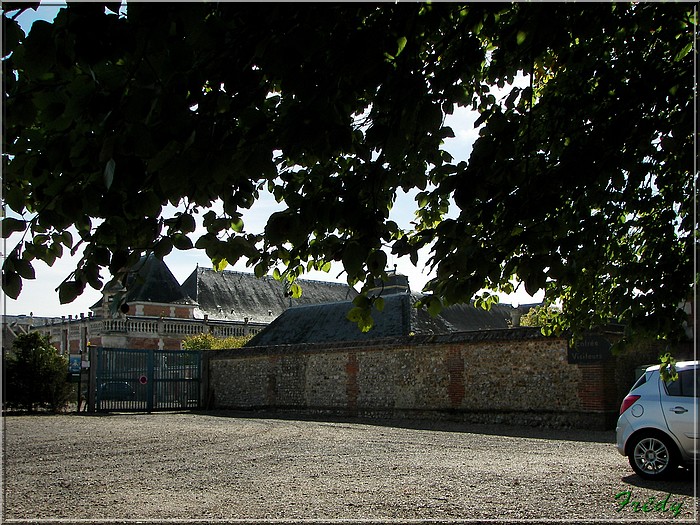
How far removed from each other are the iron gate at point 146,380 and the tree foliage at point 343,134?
2000 cm

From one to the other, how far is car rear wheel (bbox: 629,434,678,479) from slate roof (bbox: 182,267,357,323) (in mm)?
41250

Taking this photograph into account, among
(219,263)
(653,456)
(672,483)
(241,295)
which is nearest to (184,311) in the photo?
(241,295)

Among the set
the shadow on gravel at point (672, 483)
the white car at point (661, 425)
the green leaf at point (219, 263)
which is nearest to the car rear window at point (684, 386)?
the white car at point (661, 425)

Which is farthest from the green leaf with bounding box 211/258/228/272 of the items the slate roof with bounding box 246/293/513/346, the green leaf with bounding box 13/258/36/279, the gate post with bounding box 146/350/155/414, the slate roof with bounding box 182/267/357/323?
the slate roof with bounding box 182/267/357/323

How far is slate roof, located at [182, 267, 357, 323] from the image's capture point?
165 ft

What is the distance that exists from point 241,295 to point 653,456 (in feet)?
149

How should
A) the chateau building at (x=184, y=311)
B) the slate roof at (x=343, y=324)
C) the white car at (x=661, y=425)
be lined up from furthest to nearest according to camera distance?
the chateau building at (x=184, y=311), the slate roof at (x=343, y=324), the white car at (x=661, y=425)

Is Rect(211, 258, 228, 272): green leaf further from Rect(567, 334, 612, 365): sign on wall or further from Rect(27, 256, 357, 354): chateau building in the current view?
Rect(27, 256, 357, 354): chateau building

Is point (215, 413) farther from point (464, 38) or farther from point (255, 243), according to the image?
point (464, 38)

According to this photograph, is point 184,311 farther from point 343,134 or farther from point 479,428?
point 343,134

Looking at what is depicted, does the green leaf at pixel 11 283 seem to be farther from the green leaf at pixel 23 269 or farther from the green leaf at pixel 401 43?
the green leaf at pixel 401 43

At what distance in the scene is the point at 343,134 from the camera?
2.89 meters

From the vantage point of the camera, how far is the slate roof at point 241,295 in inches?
1984

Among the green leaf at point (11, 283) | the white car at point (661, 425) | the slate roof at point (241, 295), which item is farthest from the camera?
the slate roof at point (241, 295)
